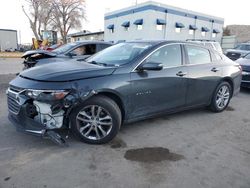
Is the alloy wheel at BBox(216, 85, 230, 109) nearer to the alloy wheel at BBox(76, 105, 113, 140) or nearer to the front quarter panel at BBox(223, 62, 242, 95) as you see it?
the front quarter panel at BBox(223, 62, 242, 95)

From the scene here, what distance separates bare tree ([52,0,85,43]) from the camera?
4444 centimetres

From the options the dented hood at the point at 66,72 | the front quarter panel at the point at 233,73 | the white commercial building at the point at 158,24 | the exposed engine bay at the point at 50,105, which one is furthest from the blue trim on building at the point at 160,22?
the exposed engine bay at the point at 50,105

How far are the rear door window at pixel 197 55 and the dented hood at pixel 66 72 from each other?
190 centimetres

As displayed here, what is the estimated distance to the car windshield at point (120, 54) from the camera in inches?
159

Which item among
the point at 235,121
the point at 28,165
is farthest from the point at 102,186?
the point at 235,121

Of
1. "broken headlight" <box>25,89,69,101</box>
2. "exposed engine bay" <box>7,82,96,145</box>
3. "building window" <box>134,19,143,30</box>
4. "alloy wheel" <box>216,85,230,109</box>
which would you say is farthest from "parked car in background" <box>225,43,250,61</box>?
"broken headlight" <box>25,89,69,101</box>

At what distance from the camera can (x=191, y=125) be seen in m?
4.71

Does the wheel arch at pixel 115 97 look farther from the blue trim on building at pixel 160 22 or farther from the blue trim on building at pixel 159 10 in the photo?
the blue trim on building at pixel 159 10

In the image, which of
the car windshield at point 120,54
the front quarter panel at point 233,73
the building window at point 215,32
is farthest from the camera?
the building window at point 215,32

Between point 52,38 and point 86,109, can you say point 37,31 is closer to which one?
point 52,38

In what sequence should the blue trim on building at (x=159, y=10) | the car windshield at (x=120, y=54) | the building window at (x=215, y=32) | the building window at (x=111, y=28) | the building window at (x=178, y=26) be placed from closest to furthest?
the car windshield at (x=120, y=54), the blue trim on building at (x=159, y=10), the building window at (x=178, y=26), the building window at (x=111, y=28), the building window at (x=215, y=32)

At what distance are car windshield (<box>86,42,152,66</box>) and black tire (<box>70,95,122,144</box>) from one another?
0.74m

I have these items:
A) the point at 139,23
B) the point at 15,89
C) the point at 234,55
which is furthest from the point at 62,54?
the point at 139,23

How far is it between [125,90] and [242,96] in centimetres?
531
